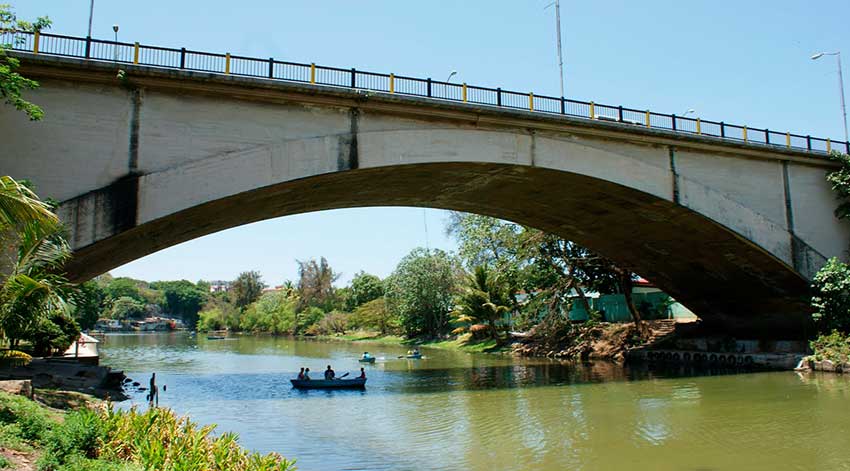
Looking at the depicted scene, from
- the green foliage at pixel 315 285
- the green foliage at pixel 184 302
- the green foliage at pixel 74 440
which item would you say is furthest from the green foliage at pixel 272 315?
the green foliage at pixel 74 440

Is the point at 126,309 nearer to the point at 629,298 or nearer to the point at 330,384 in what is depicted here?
the point at 629,298

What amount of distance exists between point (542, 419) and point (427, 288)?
34.1 meters

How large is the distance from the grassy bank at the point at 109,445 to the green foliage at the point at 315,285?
68569mm

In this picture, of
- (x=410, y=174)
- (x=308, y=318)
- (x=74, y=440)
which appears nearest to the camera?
(x=74, y=440)

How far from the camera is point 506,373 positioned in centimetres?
2688

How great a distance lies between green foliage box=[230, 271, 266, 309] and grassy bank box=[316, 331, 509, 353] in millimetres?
30166

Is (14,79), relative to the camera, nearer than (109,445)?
No

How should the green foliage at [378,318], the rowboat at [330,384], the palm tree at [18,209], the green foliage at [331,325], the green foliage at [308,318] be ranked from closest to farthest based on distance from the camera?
the palm tree at [18,209] → the rowboat at [330,384] → the green foliage at [378,318] → the green foliage at [331,325] → the green foliage at [308,318]

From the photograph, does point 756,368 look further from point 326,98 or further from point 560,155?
point 326,98

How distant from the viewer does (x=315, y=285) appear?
78.8 meters

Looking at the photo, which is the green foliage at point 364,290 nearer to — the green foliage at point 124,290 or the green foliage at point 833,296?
the green foliage at point 833,296

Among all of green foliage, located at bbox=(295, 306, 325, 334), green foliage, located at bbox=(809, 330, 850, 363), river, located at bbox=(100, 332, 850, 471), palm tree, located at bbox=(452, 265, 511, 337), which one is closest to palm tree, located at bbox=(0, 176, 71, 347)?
river, located at bbox=(100, 332, 850, 471)

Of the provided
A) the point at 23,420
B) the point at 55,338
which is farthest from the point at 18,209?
the point at 55,338

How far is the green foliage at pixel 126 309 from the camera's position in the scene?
11906cm
